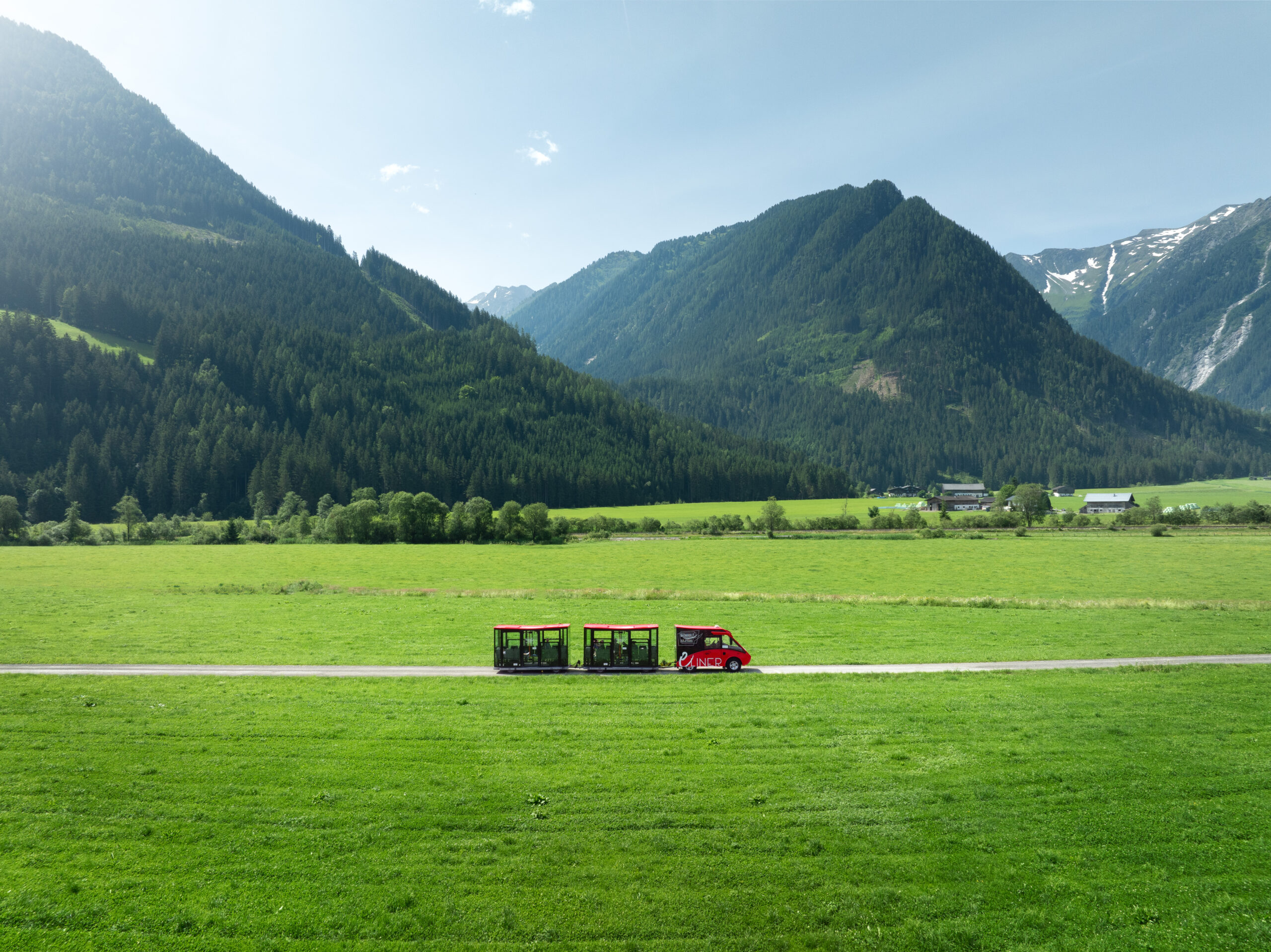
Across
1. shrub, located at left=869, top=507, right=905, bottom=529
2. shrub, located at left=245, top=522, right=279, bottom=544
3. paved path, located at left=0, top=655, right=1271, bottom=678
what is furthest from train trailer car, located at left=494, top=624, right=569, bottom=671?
shrub, located at left=869, top=507, right=905, bottom=529

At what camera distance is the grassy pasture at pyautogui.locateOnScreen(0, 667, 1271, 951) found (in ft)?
45.4

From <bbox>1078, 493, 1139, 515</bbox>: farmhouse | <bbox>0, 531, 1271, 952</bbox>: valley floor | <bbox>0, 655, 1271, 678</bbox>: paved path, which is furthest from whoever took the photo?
<bbox>1078, 493, 1139, 515</bbox>: farmhouse

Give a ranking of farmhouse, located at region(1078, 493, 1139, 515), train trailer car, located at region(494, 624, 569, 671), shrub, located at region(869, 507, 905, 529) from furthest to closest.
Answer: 1. farmhouse, located at region(1078, 493, 1139, 515)
2. shrub, located at region(869, 507, 905, 529)
3. train trailer car, located at region(494, 624, 569, 671)

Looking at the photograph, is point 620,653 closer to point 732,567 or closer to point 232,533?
point 732,567

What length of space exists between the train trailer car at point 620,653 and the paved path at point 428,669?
2.47ft

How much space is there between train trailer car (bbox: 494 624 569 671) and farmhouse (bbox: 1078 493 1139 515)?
637ft

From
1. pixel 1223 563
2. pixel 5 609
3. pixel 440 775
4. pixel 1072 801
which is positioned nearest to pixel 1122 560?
pixel 1223 563

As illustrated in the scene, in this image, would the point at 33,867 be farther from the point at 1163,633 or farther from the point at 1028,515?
the point at 1028,515

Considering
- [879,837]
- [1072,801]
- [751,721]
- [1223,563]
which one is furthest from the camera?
[1223,563]

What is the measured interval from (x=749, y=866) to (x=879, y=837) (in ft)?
13.0

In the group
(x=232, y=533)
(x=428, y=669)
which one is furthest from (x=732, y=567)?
(x=232, y=533)

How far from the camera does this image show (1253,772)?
20.3 m

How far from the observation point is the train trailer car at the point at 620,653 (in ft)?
109

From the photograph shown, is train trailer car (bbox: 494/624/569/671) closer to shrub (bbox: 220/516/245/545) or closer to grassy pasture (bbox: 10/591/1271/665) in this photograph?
grassy pasture (bbox: 10/591/1271/665)
